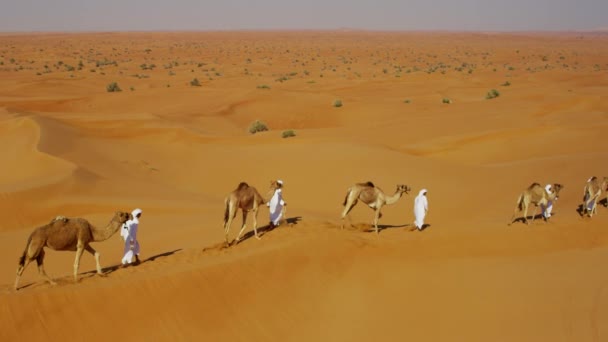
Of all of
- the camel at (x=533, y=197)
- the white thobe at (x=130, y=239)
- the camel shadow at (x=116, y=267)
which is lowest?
the camel shadow at (x=116, y=267)

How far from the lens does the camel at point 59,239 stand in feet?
27.2

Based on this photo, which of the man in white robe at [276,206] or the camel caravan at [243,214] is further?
the man in white robe at [276,206]

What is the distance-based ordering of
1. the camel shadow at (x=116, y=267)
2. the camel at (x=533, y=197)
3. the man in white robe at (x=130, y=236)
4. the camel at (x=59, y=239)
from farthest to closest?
the camel at (x=533, y=197) < the man in white robe at (x=130, y=236) < the camel shadow at (x=116, y=267) < the camel at (x=59, y=239)

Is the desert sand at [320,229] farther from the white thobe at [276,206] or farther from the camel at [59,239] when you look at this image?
the camel at [59,239]

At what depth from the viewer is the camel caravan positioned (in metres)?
8.40

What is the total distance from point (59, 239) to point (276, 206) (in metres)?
4.50

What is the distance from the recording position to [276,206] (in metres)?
11.8

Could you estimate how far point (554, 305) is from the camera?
8.39 metres

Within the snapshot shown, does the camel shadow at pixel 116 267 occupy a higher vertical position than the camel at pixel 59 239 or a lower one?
lower

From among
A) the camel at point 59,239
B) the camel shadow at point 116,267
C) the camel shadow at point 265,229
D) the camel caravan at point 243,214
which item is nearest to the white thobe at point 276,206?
the camel caravan at point 243,214

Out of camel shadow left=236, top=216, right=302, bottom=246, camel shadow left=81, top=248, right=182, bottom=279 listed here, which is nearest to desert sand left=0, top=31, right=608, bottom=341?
camel shadow left=81, top=248, right=182, bottom=279

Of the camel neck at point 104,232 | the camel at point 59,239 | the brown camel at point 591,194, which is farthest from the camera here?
the brown camel at point 591,194

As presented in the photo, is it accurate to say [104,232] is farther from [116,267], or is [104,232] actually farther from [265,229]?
[265,229]

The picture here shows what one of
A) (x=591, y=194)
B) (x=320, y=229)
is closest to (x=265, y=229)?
(x=320, y=229)
